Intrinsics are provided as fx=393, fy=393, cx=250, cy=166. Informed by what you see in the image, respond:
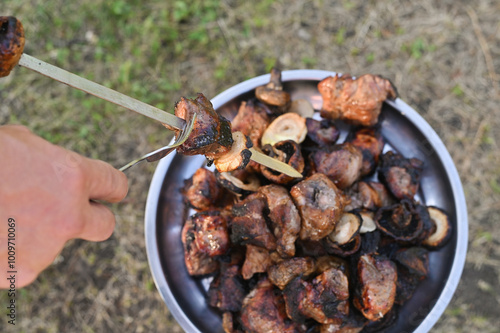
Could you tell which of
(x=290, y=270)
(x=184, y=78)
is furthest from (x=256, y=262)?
(x=184, y=78)

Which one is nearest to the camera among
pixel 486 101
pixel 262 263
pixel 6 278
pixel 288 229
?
pixel 6 278

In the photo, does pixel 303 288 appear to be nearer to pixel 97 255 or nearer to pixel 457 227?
pixel 457 227

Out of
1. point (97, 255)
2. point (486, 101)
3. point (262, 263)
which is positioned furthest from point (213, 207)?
point (486, 101)

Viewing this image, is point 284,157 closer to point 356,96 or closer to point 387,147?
point 356,96

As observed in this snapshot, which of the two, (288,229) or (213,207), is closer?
(288,229)

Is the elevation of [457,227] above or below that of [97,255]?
above

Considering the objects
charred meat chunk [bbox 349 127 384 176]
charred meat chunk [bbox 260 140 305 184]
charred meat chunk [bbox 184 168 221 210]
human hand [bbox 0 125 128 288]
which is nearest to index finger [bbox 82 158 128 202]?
human hand [bbox 0 125 128 288]
